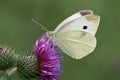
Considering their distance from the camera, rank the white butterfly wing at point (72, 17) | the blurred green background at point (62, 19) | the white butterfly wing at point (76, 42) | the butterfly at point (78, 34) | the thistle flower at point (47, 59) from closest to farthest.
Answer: the thistle flower at point (47, 59) < the white butterfly wing at point (72, 17) < the butterfly at point (78, 34) < the white butterfly wing at point (76, 42) < the blurred green background at point (62, 19)

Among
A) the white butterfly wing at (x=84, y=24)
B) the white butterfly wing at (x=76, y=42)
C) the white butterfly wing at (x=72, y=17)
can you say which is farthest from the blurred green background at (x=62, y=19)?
the white butterfly wing at (x=72, y=17)

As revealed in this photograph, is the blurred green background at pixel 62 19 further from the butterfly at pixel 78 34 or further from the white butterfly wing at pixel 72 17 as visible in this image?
the white butterfly wing at pixel 72 17

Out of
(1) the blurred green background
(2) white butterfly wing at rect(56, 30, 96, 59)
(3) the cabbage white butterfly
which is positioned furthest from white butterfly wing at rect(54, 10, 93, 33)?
(1) the blurred green background

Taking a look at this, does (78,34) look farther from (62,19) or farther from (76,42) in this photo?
(62,19)

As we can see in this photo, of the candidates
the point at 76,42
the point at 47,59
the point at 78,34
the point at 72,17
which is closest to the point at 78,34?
the point at 78,34

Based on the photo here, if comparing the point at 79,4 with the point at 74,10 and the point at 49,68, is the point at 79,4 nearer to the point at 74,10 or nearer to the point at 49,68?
the point at 74,10

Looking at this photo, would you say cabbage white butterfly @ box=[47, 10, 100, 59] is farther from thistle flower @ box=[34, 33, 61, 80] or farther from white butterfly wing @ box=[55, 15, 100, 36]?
thistle flower @ box=[34, 33, 61, 80]

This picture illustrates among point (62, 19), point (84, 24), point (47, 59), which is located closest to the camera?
point (47, 59)
